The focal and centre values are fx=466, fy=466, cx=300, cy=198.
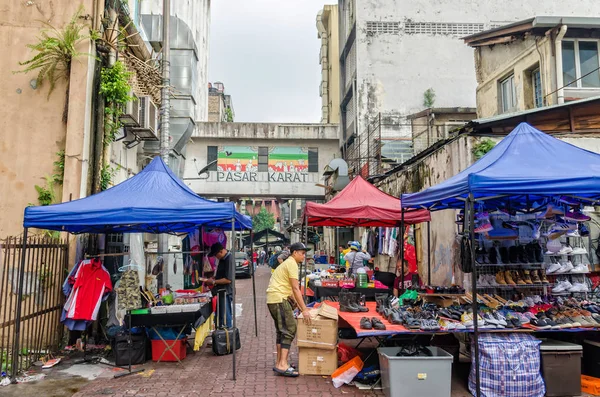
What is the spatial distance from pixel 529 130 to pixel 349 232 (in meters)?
20.3

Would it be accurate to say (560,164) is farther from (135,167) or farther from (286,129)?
(286,129)

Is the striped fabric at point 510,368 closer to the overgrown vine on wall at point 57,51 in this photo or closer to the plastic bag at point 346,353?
the plastic bag at point 346,353

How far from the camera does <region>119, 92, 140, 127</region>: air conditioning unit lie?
10656 mm

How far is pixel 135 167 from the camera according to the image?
42.5 feet

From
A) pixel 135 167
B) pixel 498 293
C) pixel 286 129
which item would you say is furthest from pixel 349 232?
pixel 498 293

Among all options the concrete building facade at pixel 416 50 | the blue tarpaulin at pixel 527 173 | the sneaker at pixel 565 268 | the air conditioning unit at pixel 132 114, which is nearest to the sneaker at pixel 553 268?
the sneaker at pixel 565 268

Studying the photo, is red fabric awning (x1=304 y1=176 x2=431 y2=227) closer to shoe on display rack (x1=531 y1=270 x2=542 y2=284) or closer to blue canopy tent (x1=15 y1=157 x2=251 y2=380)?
shoe on display rack (x1=531 y1=270 x2=542 y2=284)

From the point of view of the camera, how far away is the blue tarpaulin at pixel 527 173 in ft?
19.4

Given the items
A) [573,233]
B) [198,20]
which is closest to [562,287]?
[573,233]

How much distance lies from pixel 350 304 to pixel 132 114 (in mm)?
6787

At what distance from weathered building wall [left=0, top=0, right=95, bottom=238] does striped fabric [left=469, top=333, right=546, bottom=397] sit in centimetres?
798

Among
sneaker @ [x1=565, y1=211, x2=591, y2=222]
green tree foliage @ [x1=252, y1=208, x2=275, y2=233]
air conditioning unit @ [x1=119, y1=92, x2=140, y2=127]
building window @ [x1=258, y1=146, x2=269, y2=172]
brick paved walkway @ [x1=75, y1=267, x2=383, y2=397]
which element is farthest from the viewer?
green tree foliage @ [x1=252, y1=208, x2=275, y2=233]

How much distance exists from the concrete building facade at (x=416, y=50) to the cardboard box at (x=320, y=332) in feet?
67.8

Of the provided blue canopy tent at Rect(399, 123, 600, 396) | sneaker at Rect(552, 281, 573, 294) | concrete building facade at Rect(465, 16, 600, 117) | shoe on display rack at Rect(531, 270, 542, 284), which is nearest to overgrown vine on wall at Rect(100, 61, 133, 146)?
blue canopy tent at Rect(399, 123, 600, 396)
